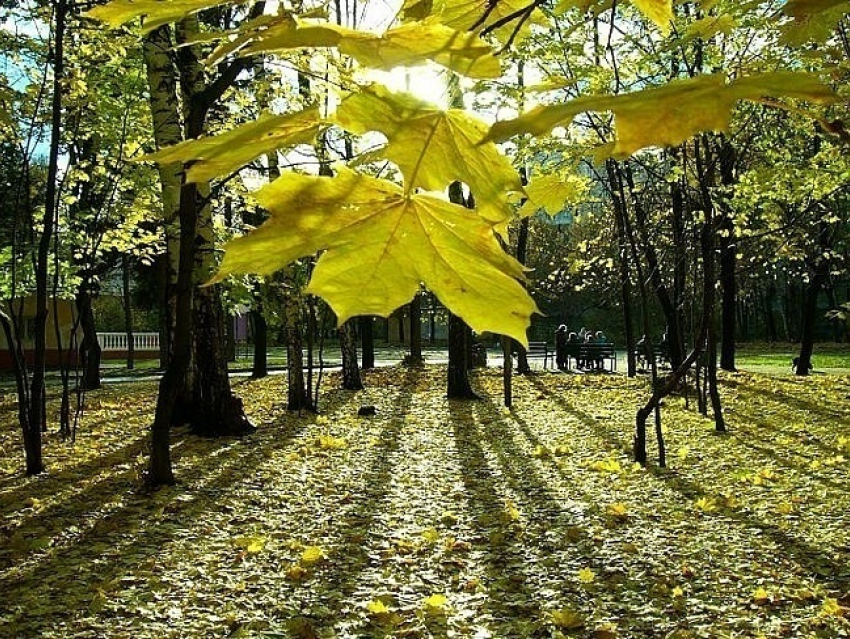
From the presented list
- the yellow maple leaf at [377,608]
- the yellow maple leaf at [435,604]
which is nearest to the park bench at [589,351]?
the yellow maple leaf at [435,604]

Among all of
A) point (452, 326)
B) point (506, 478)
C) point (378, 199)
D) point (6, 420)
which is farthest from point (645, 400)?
point (378, 199)

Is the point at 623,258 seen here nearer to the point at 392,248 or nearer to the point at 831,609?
the point at 831,609

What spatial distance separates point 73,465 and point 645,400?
9519 millimetres

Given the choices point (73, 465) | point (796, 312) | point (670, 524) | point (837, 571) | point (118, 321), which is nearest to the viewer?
point (837, 571)

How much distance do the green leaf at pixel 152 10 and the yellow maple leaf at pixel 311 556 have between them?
170 inches

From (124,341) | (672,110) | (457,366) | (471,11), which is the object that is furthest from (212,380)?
(124,341)

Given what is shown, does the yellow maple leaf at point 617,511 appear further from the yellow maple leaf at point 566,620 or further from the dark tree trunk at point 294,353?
the dark tree trunk at point 294,353

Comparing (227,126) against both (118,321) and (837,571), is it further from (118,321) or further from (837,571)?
(118,321)

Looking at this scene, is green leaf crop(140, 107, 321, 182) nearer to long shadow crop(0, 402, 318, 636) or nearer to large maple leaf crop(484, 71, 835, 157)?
large maple leaf crop(484, 71, 835, 157)

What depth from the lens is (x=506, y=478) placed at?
694 cm

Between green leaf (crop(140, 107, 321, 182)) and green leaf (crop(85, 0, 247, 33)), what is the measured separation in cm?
8

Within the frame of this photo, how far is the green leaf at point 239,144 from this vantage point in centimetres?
46

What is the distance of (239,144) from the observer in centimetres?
46

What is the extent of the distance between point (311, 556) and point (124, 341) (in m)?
33.7
